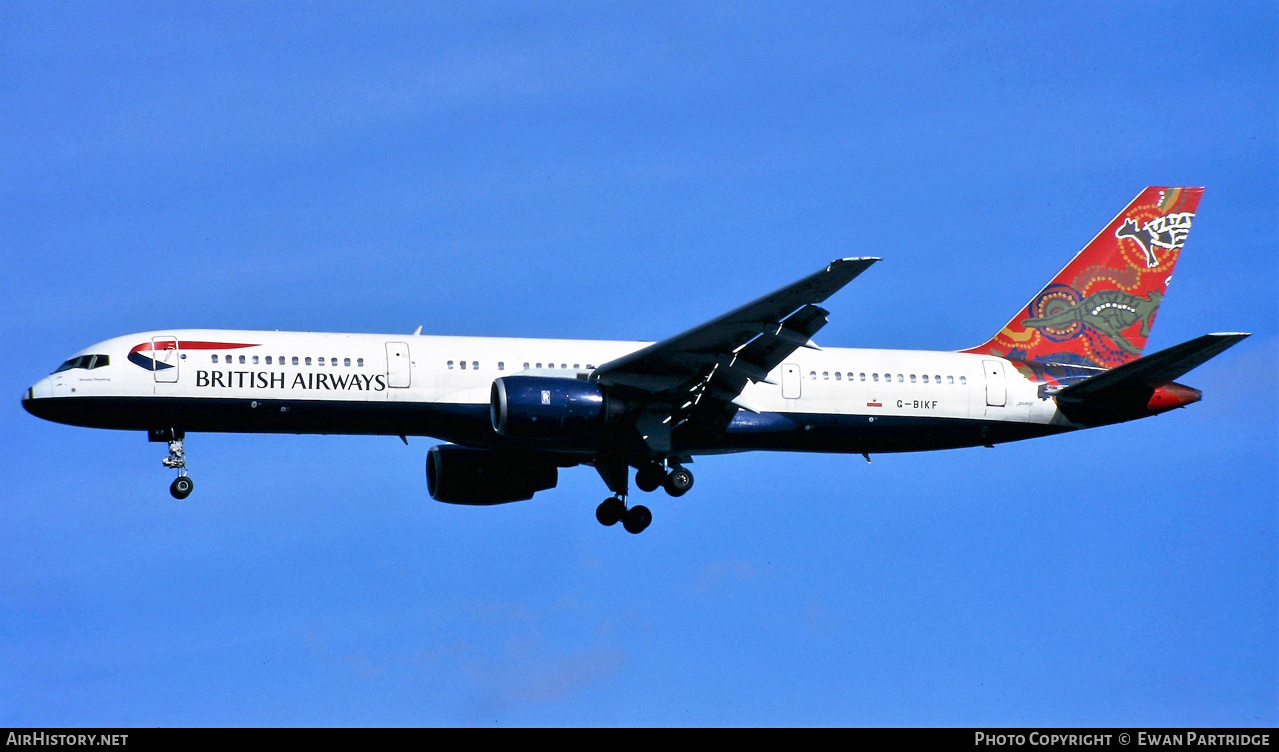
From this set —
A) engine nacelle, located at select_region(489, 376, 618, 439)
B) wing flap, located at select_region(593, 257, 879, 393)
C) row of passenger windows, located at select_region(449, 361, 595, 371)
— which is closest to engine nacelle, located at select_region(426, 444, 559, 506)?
row of passenger windows, located at select_region(449, 361, 595, 371)

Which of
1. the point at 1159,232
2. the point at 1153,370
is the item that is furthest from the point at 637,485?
the point at 1159,232

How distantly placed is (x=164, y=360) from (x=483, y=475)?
9510 millimetres

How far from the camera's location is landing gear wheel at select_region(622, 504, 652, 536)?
43.6 meters

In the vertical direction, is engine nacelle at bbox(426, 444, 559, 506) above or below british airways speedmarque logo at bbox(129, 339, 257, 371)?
below

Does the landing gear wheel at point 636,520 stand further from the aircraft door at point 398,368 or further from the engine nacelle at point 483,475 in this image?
the aircraft door at point 398,368

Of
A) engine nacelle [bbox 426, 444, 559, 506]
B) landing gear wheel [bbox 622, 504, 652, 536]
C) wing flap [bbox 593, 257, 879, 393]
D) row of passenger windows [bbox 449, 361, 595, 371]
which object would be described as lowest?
landing gear wheel [bbox 622, 504, 652, 536]

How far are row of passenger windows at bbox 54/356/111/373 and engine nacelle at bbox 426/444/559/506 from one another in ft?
31.4

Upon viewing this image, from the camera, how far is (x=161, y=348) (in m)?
39.2

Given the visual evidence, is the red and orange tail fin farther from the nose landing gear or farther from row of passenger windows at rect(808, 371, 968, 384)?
the nose landing gear

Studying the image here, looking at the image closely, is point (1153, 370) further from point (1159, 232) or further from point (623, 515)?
point (623, 515)
